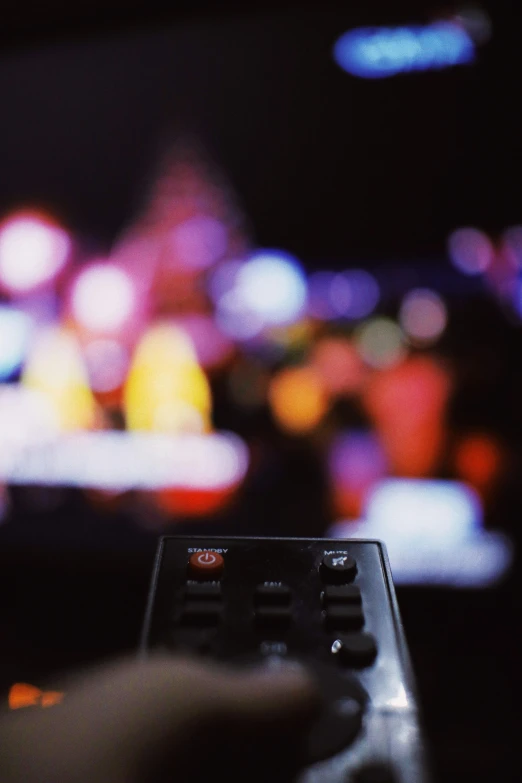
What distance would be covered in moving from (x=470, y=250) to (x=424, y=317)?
0.11 m

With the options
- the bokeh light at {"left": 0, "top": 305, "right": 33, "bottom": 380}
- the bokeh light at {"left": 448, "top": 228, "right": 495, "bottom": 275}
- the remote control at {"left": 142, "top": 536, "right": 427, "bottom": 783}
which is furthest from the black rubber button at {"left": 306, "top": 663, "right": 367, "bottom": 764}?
the bokeh light at {"left": 0, "top": 305, "right": 33, "bottom": 380}

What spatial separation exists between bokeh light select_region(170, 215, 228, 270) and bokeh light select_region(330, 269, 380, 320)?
0.56 feet

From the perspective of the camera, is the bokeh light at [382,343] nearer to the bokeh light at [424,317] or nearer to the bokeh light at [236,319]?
the bokeh light at [424,317]

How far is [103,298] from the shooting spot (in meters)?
1.12

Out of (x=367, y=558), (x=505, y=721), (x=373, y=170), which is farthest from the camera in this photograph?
(x=373, y=170)

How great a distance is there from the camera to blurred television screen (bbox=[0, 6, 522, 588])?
100 centimetres

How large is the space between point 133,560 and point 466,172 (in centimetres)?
70

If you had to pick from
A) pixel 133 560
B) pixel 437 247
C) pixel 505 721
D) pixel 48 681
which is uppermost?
pixel 437 247

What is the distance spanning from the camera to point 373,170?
1048mm

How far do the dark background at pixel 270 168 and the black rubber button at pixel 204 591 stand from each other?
0.60 m

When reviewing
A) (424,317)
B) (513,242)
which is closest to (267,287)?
(424,317)

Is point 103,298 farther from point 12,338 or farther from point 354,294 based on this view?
point 354,294

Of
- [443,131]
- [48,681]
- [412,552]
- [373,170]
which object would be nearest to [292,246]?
[373,170]

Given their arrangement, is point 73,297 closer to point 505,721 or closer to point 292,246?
point 292,246
